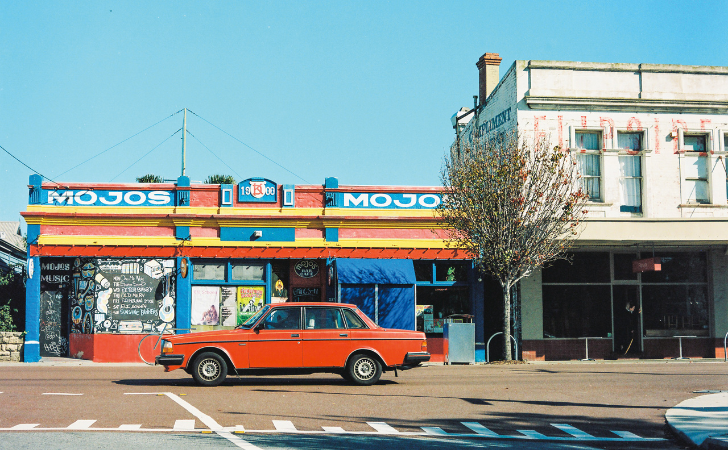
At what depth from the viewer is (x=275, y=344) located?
1489 cm

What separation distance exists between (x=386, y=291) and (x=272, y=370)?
9045mm

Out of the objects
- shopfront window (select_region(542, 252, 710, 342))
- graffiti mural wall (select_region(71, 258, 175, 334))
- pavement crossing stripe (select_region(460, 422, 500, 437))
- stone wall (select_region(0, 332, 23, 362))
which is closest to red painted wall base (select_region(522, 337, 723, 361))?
shopfront window (select_region(542, 252, 710, 342))

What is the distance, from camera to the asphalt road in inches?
359

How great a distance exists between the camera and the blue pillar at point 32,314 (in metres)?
22.6

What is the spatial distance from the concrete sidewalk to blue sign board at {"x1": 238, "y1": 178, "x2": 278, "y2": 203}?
48.9 ft

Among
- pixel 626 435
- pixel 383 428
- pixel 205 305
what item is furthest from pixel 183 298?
pixel 626 435

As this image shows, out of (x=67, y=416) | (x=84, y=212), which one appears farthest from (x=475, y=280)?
(x=67, y=416)

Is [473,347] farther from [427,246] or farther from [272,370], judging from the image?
[272,370]

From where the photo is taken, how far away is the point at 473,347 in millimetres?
22078

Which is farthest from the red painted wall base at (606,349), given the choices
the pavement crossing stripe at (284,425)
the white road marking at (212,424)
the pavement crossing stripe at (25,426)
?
the pavement crossing stripe at (25,426)

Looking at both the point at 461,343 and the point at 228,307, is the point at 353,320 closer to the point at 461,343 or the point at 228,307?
the point at 461,343

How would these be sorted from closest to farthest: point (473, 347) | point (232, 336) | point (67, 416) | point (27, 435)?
point (27, 435)
point (67, 416)
point (232, 336)
point (473, 347)

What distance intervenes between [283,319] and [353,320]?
4.70ft

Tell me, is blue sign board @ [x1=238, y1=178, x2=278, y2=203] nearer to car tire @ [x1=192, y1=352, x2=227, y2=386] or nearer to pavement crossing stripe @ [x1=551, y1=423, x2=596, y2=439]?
car tire @ [x1=192, y1=352, x2=227, y2=386]
